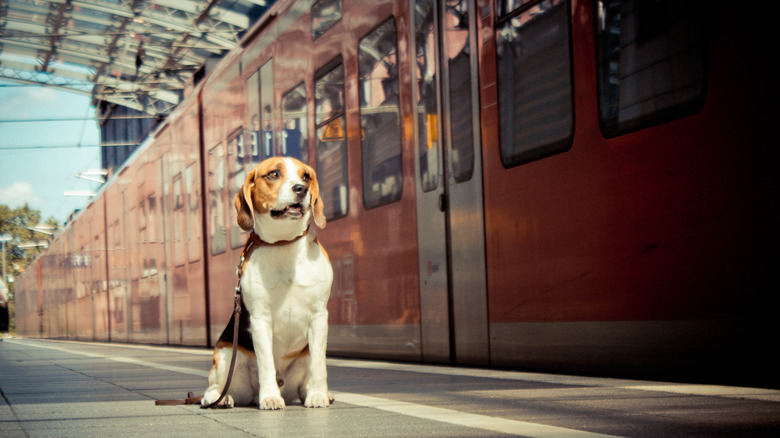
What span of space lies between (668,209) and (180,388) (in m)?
3.25

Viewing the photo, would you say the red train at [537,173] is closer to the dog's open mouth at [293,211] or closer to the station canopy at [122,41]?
the dog's open mouth at [293,211]

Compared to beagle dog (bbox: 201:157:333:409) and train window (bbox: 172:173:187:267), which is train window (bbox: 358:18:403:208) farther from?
train window (bbox: 172:173:187:267)

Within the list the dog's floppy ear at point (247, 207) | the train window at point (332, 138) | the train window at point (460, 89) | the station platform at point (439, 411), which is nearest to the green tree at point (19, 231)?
the train window at point (332, 138)

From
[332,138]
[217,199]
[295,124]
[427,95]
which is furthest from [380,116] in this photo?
[217,199]

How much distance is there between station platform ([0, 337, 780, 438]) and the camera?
363 centimetres

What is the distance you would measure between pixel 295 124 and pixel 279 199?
260 inches

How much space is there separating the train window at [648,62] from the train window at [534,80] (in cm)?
39

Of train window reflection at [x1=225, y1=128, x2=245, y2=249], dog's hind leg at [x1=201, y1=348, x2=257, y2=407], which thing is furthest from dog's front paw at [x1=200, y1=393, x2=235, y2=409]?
train window reflection at [x1=225, y1=128, x2=245, y2=249]

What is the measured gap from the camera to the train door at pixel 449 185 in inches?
281

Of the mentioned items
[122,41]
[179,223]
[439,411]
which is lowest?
[439,411]

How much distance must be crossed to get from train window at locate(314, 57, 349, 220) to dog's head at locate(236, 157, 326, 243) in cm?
500

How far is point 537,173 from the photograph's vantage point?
6.32 m

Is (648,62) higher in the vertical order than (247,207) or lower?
higher

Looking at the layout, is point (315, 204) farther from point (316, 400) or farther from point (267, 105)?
point (267, 105)
